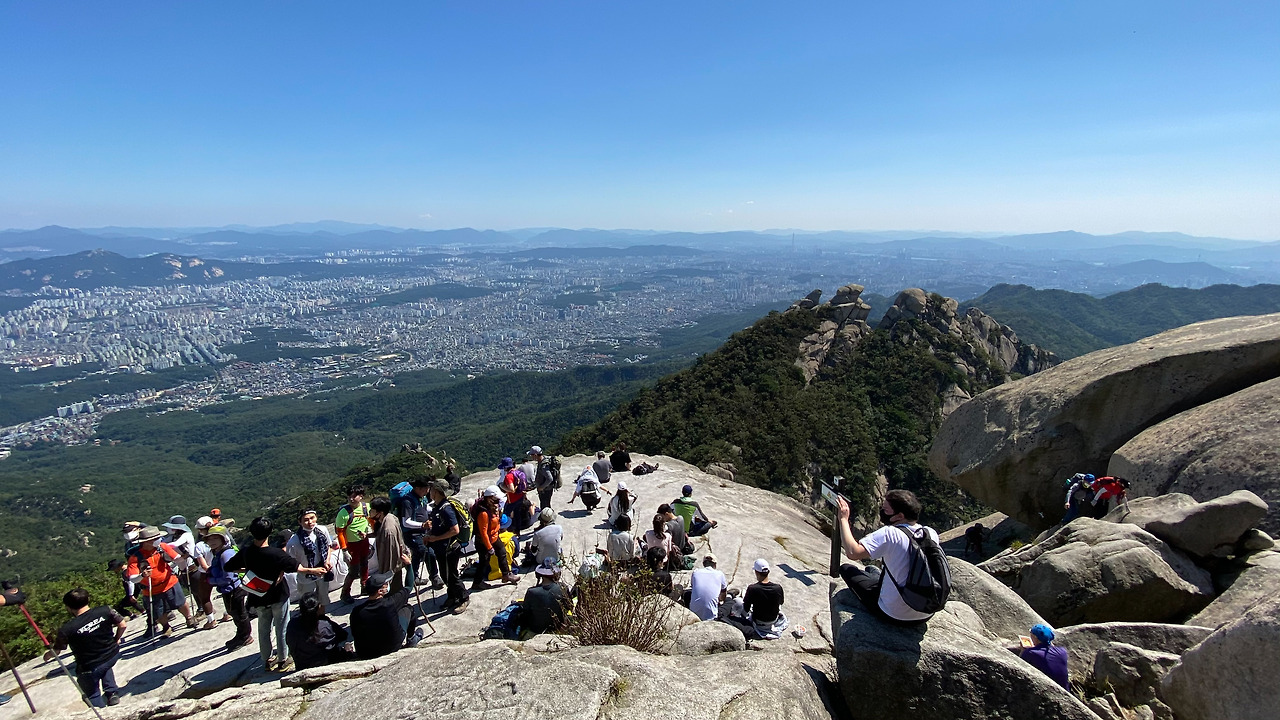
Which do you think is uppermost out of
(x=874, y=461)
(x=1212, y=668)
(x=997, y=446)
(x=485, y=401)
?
(x=1212, y=668)

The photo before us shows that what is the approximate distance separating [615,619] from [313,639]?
10.6ft

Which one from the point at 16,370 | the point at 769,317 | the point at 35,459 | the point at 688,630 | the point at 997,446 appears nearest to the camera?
the point at 688,630

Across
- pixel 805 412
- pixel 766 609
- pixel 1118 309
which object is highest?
pixel 766 609

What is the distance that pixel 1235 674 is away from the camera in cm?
407

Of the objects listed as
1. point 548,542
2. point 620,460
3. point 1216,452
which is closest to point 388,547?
point 548,542

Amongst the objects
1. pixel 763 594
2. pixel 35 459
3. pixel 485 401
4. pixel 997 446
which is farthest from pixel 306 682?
pixel 35 459

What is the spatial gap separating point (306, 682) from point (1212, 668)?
7.40 m

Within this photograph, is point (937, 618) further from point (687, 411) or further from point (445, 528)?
point (687, 411)

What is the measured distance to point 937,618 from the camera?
4.54 metres

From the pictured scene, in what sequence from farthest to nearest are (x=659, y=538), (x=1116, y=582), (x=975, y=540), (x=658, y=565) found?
(x=975, y=540) → (x=659, y=538) → (x=658, y=565) → (x=1116, y=582)

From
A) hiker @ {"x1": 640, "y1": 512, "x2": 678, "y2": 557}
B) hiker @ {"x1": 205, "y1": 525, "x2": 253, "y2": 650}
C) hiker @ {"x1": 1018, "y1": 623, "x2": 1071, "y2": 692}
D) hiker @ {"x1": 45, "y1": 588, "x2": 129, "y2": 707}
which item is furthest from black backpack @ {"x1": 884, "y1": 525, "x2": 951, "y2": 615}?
hiker @ {"x1": 45, "y1": 588, "x2": 129, "y2": 707}

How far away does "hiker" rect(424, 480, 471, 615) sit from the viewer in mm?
7508

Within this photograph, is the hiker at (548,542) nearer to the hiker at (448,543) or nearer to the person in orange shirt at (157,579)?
the hiker at (448,543)

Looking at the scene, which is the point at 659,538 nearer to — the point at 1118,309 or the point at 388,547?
the point at 388,547
